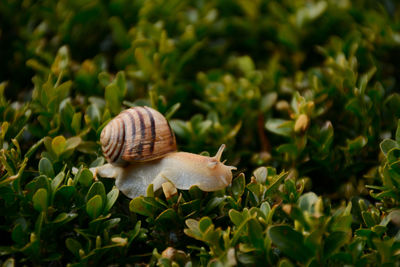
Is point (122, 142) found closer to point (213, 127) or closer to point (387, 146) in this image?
point (213, 127)

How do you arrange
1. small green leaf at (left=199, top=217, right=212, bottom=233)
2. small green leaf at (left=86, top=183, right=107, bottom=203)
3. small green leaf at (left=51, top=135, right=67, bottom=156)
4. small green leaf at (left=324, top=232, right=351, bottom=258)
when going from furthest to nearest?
small green leaf at (left=51, top=135, right=67, bottom=156) → small green leaf at (left=86, top=183, right=107, bottom=203) → small green leaf at (left=199, top=217, right=212, bottom=233) → small green leaf at (left=324, top=232, right=351, bottom=258)

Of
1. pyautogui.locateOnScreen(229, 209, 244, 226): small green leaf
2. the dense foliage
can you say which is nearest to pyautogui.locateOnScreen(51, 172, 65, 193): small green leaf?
the dense foliage

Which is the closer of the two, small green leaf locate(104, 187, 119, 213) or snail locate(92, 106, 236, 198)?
small green leaf locate(104, 187, 119, 213)

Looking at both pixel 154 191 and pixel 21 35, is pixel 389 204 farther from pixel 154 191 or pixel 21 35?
pixel 21 35

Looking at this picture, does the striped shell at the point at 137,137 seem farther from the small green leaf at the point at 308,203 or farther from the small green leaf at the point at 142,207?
the small green leaf at the point at 308,203

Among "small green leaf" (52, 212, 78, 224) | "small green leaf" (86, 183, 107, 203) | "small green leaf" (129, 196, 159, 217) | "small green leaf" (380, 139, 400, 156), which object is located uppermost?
"small green leaf" (380, 139, 400, 156)

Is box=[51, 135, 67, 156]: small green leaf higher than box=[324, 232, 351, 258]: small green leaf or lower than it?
higher

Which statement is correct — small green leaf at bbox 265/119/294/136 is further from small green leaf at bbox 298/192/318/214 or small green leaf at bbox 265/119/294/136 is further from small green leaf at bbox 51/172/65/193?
small green leaf at bbox 51/172/65/193

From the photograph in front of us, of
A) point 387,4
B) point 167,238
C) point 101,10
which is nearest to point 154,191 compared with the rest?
point 167,238

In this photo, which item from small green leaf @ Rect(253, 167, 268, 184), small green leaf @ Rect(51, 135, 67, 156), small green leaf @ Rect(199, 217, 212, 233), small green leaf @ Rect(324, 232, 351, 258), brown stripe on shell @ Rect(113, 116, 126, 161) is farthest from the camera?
brown stripe on shell @ Rect(113, 116, 126, 161)
